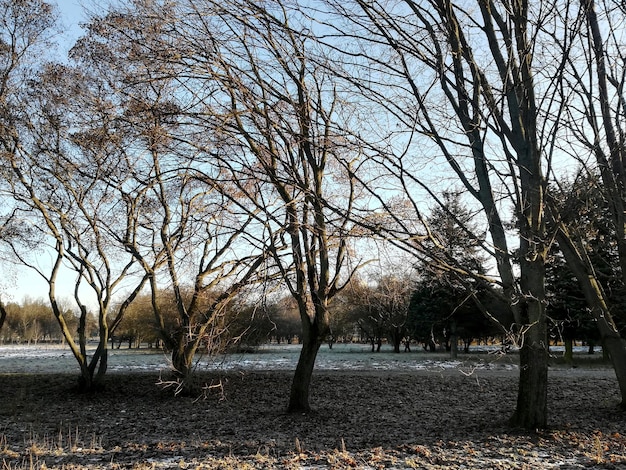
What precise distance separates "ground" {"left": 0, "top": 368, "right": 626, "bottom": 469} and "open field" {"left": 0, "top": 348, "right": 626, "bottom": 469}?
3 centimetres

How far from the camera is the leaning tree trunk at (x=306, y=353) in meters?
10.4

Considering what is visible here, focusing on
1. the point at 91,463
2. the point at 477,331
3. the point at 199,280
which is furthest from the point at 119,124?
the point at 477,331

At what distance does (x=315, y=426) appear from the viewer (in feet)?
30.2

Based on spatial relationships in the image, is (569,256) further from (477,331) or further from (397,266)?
(477,331)

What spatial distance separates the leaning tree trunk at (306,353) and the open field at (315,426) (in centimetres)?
35

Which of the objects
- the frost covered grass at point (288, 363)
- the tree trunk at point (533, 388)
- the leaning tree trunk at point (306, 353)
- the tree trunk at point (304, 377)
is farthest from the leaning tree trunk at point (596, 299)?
the tree trunk at point (304, 377)

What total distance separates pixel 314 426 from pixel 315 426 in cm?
2

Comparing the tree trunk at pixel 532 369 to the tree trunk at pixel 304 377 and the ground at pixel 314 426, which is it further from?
the tree trunk at pixel 304 377

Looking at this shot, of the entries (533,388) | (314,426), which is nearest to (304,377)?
(314,426)

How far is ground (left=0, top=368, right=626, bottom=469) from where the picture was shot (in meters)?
6.33

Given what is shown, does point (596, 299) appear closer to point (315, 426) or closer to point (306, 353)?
point (315, 426)

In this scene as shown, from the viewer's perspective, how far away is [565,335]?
2577cm

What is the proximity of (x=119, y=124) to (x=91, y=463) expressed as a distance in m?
4.70

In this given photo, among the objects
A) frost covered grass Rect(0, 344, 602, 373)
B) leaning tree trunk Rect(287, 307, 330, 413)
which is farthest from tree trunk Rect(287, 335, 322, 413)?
frost covered grass Rect(0, 344, 602, 373)
